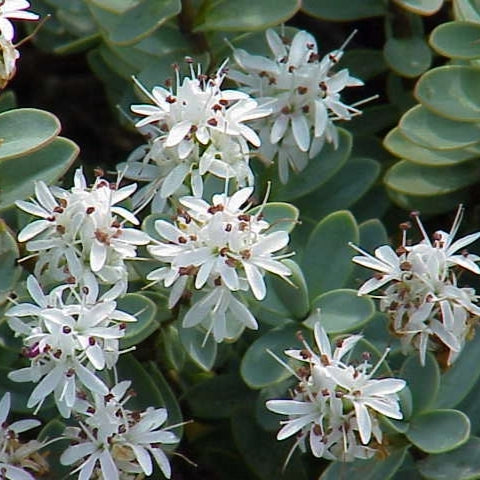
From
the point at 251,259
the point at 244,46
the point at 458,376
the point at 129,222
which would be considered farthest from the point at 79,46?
the point at 458,376

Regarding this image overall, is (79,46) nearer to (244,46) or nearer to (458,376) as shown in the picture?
(244,46)

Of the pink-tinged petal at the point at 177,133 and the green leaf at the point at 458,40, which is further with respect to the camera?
the green leaf at the point at 458,40

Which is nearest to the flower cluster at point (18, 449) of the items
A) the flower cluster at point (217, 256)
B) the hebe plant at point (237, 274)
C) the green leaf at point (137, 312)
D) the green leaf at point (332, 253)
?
the hebe plant at point (237, 274)

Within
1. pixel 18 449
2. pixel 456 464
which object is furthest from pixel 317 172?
pixel 18 449

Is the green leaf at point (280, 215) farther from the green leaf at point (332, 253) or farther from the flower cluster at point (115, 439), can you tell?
the flower cluster at point (115, 439)

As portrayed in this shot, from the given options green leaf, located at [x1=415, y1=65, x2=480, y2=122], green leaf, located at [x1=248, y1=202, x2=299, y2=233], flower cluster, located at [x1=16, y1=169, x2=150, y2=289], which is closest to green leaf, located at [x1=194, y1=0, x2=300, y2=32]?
green leaf, located at [x1=415, y1=65, x2=480, y2=122]

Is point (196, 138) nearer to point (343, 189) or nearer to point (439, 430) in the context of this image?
point (343, 189)
